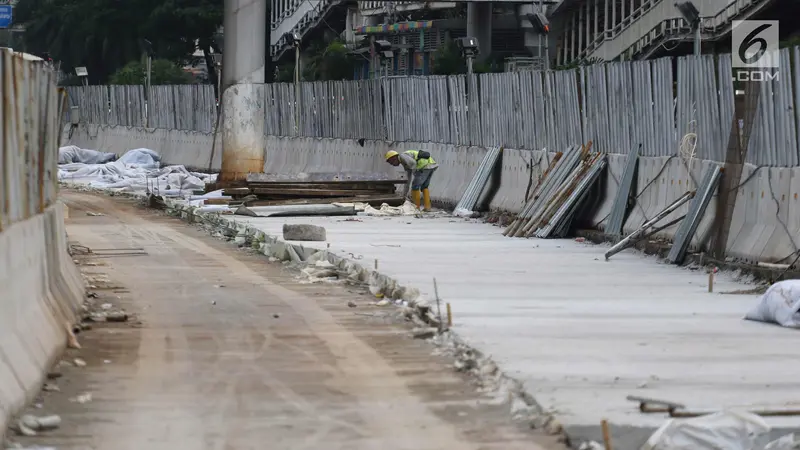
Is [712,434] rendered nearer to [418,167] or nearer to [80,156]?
[418,167]

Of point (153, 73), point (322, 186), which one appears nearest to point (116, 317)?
point (322, 186)

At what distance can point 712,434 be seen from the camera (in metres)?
8.13

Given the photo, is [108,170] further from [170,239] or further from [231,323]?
[231,323]

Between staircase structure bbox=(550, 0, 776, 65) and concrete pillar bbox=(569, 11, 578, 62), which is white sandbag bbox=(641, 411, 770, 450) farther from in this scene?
concrete pillar bbox=(569, 11, 578, 62)

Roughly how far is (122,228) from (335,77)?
45.0 metres

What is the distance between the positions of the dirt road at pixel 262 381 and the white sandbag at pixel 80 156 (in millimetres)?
36509

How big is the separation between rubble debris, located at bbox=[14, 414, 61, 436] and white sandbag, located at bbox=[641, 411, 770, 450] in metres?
3.26

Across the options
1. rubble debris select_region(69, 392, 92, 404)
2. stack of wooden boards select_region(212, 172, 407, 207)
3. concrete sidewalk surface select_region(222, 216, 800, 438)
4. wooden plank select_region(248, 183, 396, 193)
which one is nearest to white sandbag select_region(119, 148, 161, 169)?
stack of wooden boards select_region(212, 172, 407, 207)

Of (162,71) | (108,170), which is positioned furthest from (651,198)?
(162,71)

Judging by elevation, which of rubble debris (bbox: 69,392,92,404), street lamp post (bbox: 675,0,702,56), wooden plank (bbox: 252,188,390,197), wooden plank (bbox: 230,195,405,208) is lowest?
rubble debris (bbox: 69,392,92,404)

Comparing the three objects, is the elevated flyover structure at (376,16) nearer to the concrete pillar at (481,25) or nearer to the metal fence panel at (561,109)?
the concrete pillar at (481,25)

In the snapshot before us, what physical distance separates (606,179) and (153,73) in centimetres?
6517

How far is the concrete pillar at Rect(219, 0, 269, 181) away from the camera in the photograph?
118 feet

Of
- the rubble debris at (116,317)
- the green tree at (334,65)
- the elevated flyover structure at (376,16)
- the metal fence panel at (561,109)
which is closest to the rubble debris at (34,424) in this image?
the rubble debris at (116,317)
